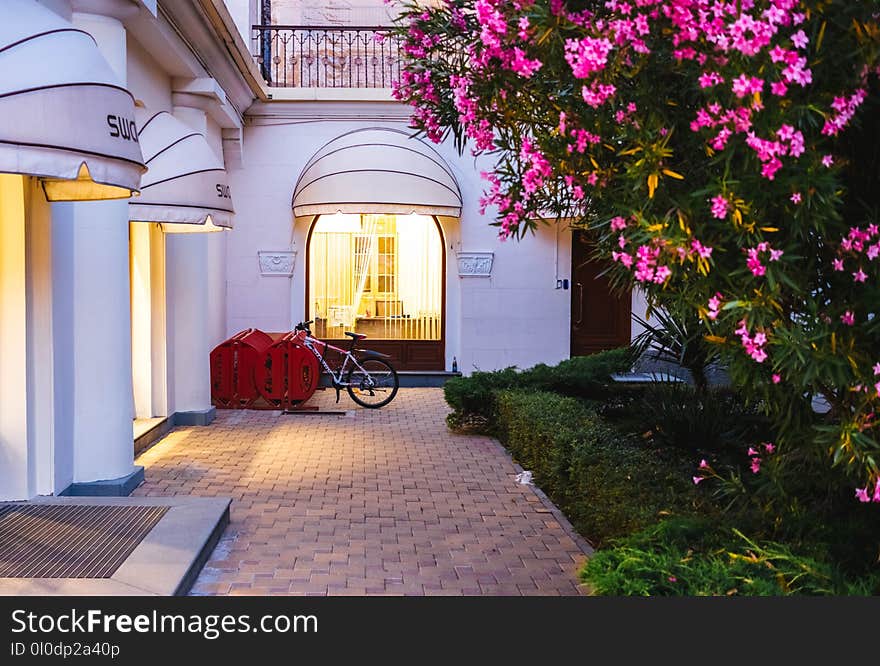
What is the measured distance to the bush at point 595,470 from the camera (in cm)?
650

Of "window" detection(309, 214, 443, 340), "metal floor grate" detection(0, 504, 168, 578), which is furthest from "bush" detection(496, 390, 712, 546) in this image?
"window" detection(309, 214, 443, 340)

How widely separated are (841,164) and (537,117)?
5.11 ft

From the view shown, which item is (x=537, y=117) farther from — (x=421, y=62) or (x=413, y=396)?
(x=413, y=396)

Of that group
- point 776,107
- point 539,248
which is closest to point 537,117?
point 776,107

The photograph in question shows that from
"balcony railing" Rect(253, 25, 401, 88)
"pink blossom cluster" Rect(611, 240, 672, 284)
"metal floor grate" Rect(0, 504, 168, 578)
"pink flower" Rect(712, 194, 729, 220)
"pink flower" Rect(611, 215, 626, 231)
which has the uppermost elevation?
"balcony railing" Rect(253, 25, 401, 88)

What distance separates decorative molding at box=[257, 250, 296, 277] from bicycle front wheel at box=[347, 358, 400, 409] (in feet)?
10.4

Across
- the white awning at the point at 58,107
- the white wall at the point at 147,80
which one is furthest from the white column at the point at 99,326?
the white awning at the point at 58,107

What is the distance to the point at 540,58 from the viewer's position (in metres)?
4.30

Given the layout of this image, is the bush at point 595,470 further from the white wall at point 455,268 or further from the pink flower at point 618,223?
the white wall at point 455,268

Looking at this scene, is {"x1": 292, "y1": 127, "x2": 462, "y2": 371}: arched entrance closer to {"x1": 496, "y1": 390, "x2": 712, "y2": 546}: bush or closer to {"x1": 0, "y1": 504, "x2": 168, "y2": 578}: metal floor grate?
{"x1": 496, "y1": 390, "x2": 712, "y2": 546}: bush

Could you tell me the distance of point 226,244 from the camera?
59.9 ft

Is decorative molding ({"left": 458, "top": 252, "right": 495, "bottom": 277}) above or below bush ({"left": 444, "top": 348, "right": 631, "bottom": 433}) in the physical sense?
above

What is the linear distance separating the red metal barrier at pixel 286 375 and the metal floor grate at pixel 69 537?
7037mm

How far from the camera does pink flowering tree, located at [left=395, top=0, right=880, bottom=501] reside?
11.6ft
